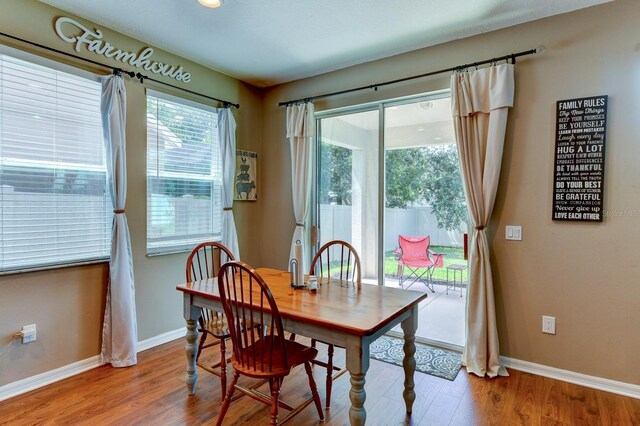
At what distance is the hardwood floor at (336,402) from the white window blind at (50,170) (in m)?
0.95

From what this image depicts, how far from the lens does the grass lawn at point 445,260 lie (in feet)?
10.3

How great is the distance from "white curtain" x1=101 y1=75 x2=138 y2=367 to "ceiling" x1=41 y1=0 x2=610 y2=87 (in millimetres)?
541

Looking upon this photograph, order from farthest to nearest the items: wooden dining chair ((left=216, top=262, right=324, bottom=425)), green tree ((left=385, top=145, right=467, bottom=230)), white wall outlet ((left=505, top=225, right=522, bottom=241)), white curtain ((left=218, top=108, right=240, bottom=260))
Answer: white curtain ((left=218, top=108, right=240, bottom=260)) < green tree ((left=385, top=145, right=467, bottom=230)) < white wall outlet ((left=505, top=225, right=522, bottom=241)) < wooden dining chair ((left=216, top=262, right=324, bottom=425))

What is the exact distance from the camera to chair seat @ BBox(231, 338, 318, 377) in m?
1.78

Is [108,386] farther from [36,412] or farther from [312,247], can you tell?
[312,247]

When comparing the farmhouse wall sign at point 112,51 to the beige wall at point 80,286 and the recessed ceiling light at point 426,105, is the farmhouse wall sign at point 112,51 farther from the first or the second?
the recessed ceiling light at point 426,105

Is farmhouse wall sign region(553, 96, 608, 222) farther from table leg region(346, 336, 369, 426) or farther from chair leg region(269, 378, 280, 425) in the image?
chair leg region(269, 378, 280, 425)

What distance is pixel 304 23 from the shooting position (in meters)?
2.75

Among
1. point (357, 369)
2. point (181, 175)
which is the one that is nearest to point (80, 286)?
point (181, 175)

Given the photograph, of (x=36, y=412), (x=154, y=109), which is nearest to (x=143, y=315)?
(x=36, y=412)

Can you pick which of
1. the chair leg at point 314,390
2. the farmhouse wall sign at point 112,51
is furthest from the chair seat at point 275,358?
the farmhouse wall sign at point 112,51

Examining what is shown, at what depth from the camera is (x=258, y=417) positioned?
2.13 meters

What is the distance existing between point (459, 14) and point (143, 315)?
367cm

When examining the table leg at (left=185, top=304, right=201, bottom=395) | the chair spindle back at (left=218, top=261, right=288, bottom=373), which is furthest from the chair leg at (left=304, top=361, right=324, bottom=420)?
the table leg at (left=185, top=304, right=201, bottom=395)
